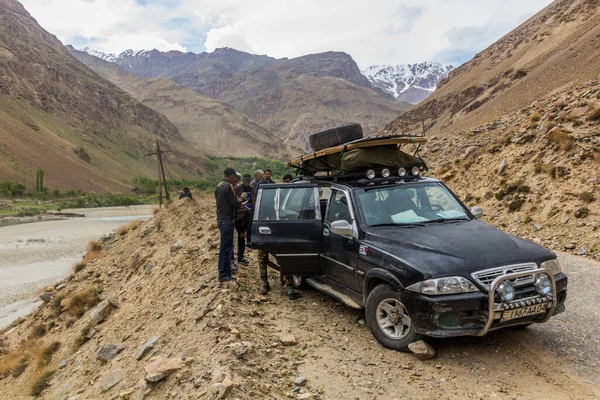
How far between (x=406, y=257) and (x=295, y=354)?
1.79 m

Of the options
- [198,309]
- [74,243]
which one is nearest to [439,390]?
[198,309]

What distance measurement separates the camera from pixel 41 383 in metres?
8.34

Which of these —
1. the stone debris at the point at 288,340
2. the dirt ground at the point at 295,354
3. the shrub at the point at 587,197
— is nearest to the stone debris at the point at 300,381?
the dirt ground at the point at 295,354

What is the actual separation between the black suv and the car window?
16 millimetres

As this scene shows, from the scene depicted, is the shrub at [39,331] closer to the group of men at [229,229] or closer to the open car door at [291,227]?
the group of men at [229,229]

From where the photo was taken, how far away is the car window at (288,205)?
6617 millimetres

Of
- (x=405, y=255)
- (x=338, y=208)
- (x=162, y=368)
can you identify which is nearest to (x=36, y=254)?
(x=162, y=368)

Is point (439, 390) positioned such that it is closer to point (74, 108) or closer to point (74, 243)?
point (74, 243)

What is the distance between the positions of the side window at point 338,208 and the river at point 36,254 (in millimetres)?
15169

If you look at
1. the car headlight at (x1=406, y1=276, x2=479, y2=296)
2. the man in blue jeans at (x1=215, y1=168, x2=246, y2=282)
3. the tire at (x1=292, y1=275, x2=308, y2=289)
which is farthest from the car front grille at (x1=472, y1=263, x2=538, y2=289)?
the man in blue jeans at (x1=215, y1=168, x2=246, y2=282)

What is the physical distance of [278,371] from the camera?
4781mm

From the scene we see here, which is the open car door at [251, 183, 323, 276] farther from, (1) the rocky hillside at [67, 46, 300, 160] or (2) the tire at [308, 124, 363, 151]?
(1) the rocky hillside at [67, 46, 300, 160]

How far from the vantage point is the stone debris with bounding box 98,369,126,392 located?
19.6 ft

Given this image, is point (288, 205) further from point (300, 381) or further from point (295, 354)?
point (300, 381)
